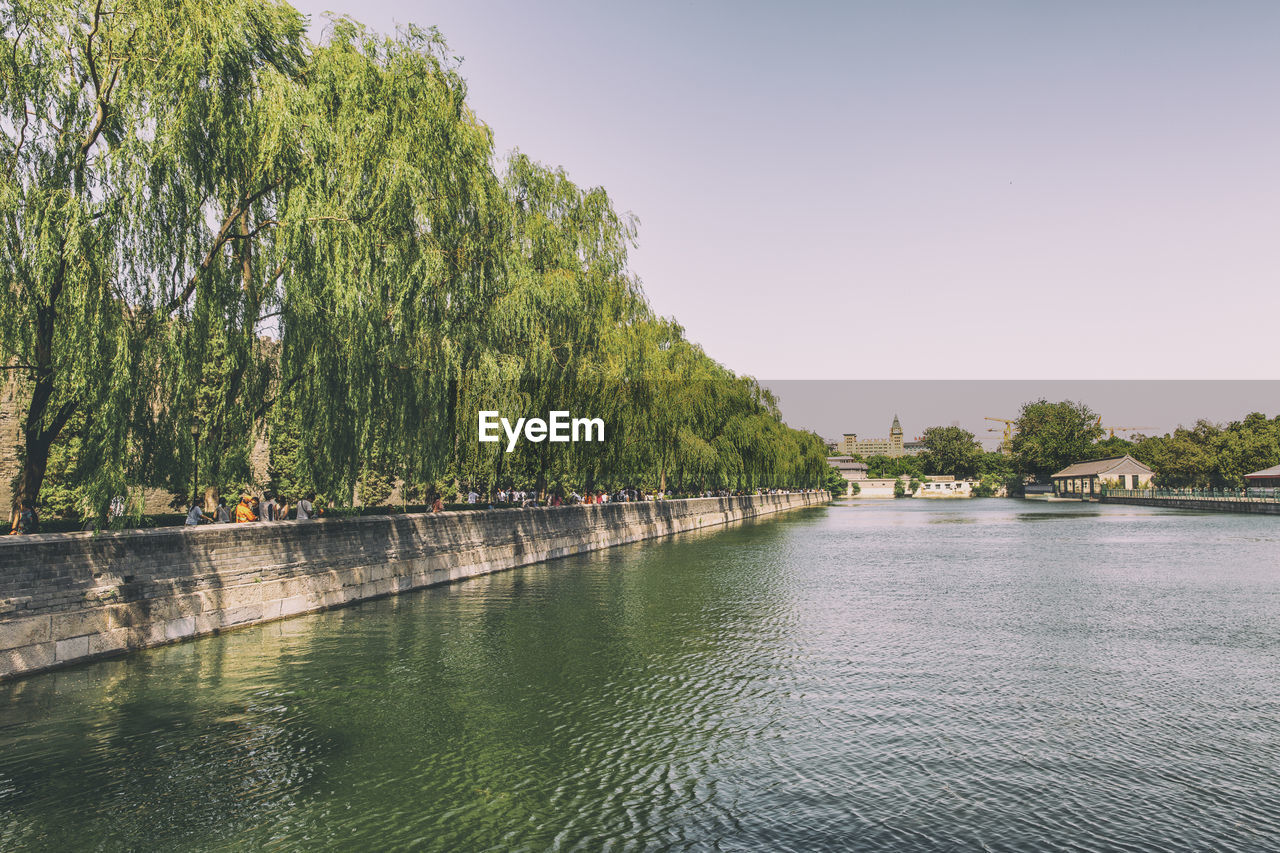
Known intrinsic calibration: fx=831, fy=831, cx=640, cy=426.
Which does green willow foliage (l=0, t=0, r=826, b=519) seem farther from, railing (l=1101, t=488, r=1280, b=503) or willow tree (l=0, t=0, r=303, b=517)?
railing (l=1101, t=488, r=1280, b=503)

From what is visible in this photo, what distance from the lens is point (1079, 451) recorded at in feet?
449

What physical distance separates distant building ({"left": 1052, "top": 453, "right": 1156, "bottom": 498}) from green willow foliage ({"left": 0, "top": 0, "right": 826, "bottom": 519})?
106113mm

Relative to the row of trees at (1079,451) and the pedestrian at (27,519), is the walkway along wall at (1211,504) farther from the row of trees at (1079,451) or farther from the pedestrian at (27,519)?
the pedestrian at (27,519)

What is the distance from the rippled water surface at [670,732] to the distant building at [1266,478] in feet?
215

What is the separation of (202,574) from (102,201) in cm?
621

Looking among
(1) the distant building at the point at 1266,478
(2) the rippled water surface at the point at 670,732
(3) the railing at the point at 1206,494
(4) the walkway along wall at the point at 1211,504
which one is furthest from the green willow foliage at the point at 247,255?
(1) the distant building at the point at 1266,478

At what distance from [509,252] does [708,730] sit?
16076 mm

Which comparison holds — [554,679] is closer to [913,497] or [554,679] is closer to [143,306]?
[143,306]

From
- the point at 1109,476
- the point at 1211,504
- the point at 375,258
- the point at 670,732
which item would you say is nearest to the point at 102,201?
the point at 375,258

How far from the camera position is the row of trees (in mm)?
80500

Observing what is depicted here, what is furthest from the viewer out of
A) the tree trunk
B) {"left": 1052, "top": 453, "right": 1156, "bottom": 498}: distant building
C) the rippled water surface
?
{"left": 1052, "top": 453, "right": 1156, "bottom": 498}: distant building

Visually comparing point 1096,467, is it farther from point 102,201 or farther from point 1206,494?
point 102,201

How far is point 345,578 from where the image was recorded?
18.2 m

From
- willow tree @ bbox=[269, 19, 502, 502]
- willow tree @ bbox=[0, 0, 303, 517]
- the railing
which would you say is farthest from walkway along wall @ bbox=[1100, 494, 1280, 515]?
willow tree @ bbox=[0, 0, 303, 517]
